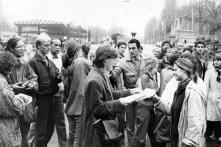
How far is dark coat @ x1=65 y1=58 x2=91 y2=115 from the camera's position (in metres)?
5.41

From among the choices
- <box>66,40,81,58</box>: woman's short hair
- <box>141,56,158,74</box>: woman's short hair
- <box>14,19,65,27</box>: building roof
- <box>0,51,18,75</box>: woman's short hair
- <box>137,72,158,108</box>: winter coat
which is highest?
<box>14,19,65,27</box>: building roof

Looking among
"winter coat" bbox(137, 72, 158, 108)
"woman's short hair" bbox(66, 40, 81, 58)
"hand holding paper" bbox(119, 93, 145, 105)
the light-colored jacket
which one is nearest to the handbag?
"hand holding paper" bbox(119, 93, 145, 105)

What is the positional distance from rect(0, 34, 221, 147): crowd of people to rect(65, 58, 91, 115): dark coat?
0.02m

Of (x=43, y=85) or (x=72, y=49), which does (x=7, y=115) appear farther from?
(x=72, y=49)

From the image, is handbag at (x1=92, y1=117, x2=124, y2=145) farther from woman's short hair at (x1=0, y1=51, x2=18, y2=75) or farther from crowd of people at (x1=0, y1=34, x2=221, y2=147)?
woman's short hair at (x1=0, y1=51, x2=18, y2=75)

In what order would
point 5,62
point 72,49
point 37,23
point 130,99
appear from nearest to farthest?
point 130,99 < point 5,62 < point 72,49 < point 37,23

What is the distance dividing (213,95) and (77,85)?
323cm

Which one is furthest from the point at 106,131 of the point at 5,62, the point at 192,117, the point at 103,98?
the point at 5,62

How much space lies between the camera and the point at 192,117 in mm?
3566

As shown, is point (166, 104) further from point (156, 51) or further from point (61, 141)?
point (156, 51)

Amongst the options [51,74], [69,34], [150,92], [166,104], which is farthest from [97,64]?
[69,34]

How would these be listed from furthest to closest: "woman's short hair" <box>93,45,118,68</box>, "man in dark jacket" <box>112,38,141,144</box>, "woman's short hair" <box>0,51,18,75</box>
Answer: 1. "man in dark jacket" <box>112,38,141,144</box>
2. "woman's short hair" <box>0,51,18,75</box>
3. "woman's short hair" <box>93,45,118,68</box>

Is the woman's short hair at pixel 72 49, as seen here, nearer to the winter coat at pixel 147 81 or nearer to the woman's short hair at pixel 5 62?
the winter coat at pixel 147 81

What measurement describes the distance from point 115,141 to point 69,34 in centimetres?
2965
